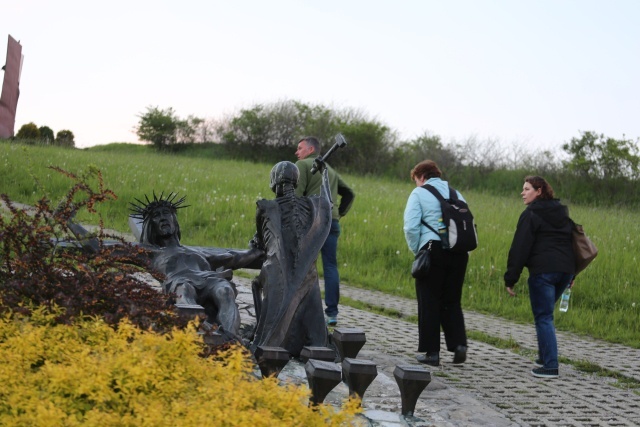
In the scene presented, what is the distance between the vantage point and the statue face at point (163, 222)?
8.88 m

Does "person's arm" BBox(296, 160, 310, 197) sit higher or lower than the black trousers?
higher

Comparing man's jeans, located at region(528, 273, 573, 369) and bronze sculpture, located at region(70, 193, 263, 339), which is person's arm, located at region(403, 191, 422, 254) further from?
bronze sculpture, located at region(70, 193, 263, 339)

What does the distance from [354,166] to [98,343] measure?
124 ft

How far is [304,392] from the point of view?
4320 millimetres

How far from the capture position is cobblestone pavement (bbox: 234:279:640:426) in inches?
286

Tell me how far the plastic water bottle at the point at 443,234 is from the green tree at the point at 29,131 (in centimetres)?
3781

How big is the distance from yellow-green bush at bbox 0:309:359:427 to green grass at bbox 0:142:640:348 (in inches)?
201

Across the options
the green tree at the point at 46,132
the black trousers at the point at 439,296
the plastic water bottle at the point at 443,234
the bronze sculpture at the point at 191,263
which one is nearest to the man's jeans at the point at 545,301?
the black trousers at the point at 439,296

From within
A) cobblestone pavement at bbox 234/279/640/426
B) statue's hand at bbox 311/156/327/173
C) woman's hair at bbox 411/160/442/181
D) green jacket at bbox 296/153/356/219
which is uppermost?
woman's hair at bbox 411/160/442/181

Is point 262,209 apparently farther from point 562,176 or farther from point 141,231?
point 562,176

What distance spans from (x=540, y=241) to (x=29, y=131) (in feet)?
127

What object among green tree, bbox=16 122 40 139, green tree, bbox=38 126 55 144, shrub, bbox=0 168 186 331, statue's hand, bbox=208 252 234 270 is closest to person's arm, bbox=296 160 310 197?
statue's hand, bbox=208 252 234 270

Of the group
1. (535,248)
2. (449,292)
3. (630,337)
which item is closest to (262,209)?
(449,292)

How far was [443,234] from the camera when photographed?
9.29 metres
